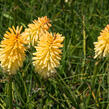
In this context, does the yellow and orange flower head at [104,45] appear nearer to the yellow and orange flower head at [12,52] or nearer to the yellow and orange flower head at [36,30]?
the yellow and orange flower head at [36,30]

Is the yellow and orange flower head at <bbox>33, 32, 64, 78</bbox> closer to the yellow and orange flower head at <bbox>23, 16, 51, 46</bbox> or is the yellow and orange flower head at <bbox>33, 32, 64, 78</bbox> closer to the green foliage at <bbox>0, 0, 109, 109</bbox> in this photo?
the yellow and orange flower head at <bbox>23, 16, 51, 46</bbox>

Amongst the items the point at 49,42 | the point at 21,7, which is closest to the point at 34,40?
the point at 49,42

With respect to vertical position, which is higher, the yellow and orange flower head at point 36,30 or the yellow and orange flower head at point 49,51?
the yellow and orange flower head at point 36,30

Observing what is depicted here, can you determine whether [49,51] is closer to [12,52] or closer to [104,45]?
[12,52]

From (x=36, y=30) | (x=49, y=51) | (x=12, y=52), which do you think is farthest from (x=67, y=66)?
(x=12, y=52)

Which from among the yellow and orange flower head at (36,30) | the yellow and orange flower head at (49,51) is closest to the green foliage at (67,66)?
the yellow and orange flower head at (36,30)

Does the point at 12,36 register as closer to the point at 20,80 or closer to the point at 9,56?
the point at 9,56
